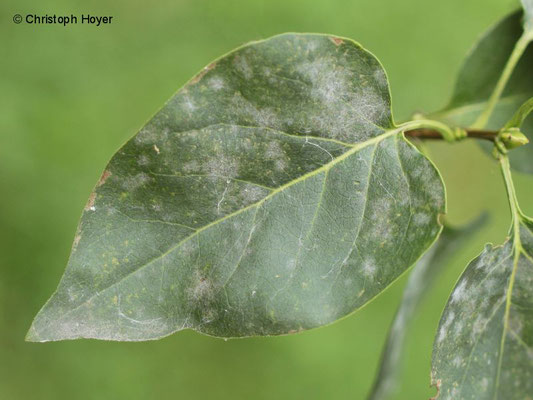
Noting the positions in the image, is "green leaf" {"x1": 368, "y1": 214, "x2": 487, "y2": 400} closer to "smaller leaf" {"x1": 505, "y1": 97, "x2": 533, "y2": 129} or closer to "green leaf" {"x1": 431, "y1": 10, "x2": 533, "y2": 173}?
"green leaf" {"x1": 431, "y1": 10, "x2": 533, "y2": 173}

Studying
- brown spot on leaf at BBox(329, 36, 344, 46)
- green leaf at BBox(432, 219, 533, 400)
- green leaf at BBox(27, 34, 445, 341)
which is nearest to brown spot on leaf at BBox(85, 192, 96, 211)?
green leaf at BBox(27, 34, 445, 341)

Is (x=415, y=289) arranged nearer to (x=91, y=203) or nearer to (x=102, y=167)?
(x=91, y=203)

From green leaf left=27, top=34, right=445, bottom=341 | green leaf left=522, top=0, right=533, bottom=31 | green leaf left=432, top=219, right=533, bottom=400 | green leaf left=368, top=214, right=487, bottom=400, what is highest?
green leaf left=522, top=0, right=533, bottom=31

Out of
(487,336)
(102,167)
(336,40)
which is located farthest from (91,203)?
(102,167)

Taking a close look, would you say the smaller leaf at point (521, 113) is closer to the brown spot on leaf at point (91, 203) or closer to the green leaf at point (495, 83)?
the green leaf at point (495, 83)

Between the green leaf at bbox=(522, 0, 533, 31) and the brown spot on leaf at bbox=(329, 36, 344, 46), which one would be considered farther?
the green leaf at bbox=(522, 0, 533, 31)

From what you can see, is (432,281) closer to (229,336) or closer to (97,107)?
(229,336)

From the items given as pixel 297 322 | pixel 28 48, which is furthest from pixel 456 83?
pixel 28 48
